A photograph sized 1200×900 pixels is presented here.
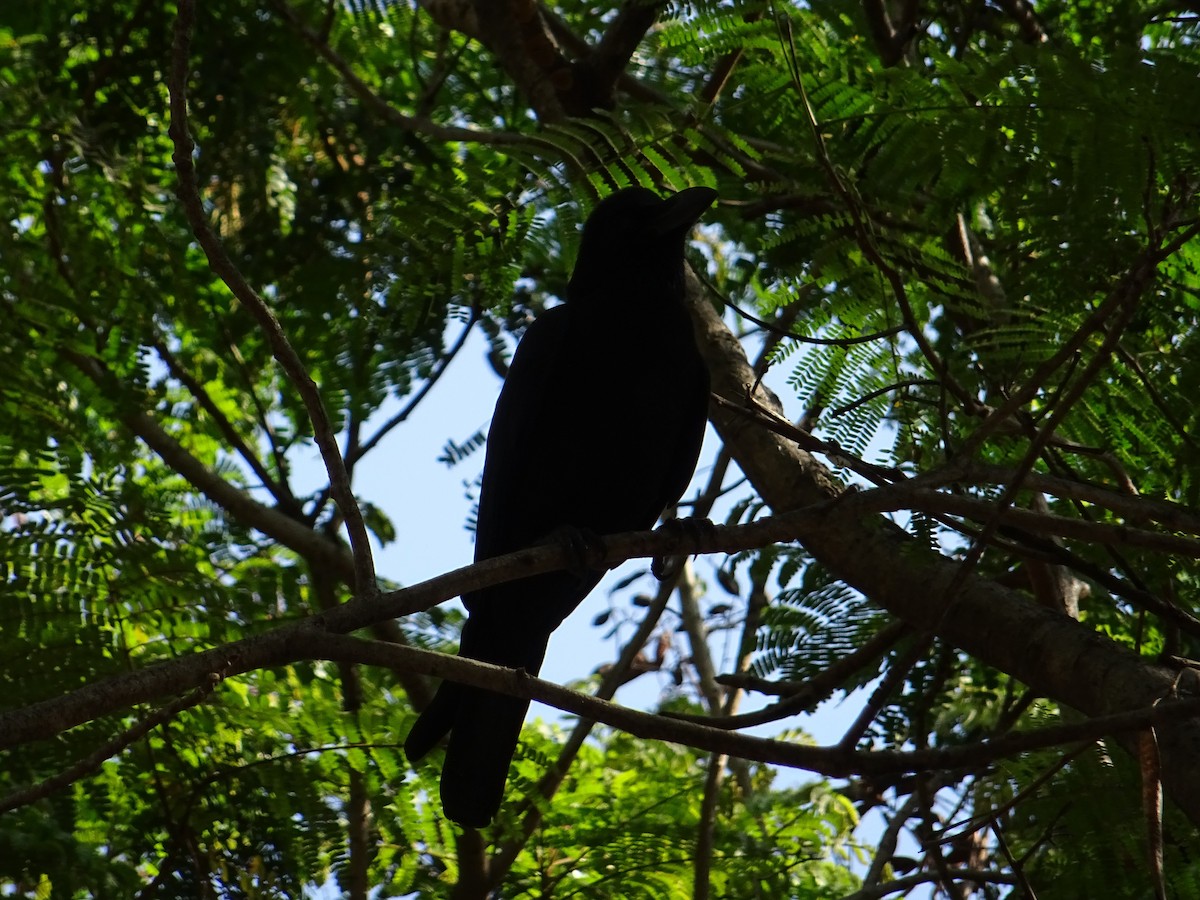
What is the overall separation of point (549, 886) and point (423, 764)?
0.70 m

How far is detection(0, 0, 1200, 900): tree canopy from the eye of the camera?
321 cm

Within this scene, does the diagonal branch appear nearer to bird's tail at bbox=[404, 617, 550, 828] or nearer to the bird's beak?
bird's tail at bbox=[404, 617, 550, 828]

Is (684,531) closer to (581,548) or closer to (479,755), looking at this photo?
(581,548)

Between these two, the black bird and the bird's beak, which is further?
the black bird

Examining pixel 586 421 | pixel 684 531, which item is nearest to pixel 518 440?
pixel 586 421

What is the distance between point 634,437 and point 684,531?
3.15ft

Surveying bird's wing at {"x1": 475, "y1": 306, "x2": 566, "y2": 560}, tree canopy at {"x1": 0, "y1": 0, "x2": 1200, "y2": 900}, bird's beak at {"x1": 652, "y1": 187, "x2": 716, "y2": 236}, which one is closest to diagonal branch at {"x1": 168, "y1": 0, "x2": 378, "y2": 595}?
tree canopy at {"x1": 0, "y1": 0, "x2": 1200, "y2": 900}

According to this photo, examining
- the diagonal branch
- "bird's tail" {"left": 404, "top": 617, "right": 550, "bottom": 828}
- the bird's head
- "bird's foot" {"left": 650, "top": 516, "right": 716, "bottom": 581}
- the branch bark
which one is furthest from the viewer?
the bird's head

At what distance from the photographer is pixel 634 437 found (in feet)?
15.0

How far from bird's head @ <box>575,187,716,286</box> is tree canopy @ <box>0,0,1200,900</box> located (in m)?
0.19

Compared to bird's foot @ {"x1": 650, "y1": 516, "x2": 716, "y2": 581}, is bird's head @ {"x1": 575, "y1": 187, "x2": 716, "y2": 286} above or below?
above

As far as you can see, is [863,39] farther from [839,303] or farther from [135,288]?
[135,288]

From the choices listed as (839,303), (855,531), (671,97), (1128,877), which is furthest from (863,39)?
(1128,877)

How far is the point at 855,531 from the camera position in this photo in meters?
4.13
